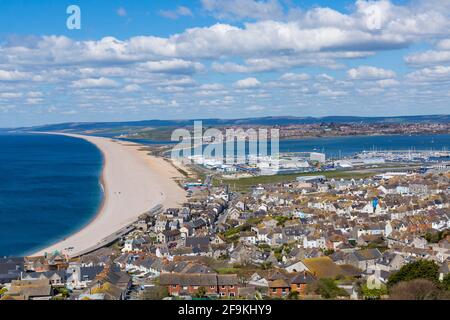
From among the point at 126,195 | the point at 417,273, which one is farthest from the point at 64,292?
the point at 126,195

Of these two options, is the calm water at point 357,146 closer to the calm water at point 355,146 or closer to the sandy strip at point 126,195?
the calm water at point 355,146

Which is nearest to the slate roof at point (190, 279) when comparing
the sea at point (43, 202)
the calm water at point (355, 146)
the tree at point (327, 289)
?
the tree at point (327, 289)

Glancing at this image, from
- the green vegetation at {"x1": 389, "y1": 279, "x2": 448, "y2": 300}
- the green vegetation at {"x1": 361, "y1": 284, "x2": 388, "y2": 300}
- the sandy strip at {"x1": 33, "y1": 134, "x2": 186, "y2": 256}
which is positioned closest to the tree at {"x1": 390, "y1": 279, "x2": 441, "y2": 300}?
the green vegetation at {"x1": 389, "y1": 279, "x2": 448, "y2": 300}

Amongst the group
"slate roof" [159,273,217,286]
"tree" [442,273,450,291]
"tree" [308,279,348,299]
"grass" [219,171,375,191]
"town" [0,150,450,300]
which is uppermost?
"tree" [442,273,450,291]

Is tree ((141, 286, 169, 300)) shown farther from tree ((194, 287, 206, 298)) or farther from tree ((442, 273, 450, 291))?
tree ((442, 273, 450, 291))
